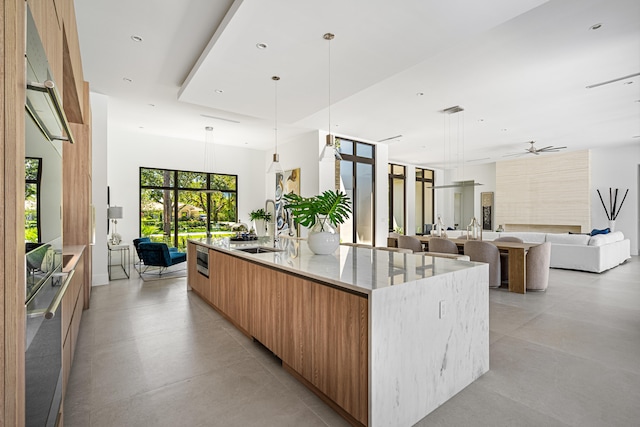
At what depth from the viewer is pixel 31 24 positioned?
98cm

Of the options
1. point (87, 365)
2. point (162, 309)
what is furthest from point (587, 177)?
point (87, 365)

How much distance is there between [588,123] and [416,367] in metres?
7.96

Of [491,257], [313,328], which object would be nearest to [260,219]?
[491,257]

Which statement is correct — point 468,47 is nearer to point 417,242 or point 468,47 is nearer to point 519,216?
point 417,242

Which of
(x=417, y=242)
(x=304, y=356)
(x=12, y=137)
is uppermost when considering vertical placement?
(x=12, y=137)

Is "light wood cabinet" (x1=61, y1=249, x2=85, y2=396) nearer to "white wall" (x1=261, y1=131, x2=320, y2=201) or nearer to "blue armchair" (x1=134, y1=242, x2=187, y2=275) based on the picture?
"blue armchair" (x1=134, y1=242, x2=187, y2=275)

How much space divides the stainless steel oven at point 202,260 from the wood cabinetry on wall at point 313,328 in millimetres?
1177

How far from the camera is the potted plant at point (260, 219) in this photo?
9227 millimetres

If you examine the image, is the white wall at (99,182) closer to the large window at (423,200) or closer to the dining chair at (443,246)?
the dining chair at (443,246)

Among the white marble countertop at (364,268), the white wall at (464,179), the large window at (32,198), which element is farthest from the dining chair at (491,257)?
the white wall at (464,179)

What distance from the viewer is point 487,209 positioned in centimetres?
1249

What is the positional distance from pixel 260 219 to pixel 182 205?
7.28ft

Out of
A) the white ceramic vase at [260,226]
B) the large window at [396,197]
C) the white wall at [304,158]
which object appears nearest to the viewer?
the white wall at [304,158]

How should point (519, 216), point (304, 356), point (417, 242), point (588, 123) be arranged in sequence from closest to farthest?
1. point (304, 356)
2. point (417, 242)
3. point (588, 123)
4. point (519, 216)
